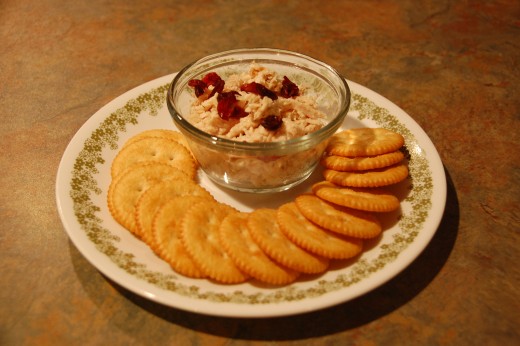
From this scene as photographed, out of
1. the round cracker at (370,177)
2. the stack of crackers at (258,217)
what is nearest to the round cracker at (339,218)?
the stack of crackers at (258,217)

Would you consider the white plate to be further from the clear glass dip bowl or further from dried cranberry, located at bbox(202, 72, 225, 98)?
dried cranberry, located at bbox(202, 72, 225, 98)

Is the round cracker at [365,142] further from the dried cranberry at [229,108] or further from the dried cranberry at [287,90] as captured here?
the dried cranberry at [229,108]

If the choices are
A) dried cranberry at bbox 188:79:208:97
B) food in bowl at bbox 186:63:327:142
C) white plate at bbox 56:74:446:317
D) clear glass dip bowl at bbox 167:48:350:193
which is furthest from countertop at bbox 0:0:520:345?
dried cranberry at bbox 188:79:208:97

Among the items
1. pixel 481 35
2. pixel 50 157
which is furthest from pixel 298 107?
pixel 481 35

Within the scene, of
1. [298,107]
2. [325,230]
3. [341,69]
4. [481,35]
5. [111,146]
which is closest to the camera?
[325,230]

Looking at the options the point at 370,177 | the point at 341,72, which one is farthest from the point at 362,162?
the point at 341,72

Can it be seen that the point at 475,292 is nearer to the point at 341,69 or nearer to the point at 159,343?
the point at 159,343

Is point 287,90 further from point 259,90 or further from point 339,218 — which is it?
point 339,218
